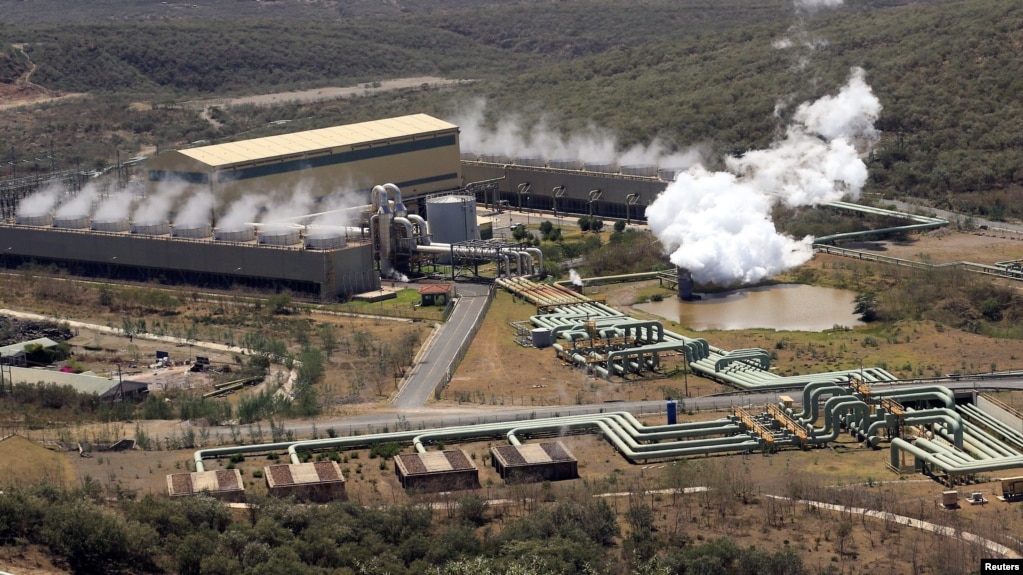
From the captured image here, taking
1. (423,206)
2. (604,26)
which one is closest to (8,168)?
(423,206)

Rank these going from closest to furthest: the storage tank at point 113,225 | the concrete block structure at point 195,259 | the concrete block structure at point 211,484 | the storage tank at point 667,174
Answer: the concrete block structure at point 211,484 < the concrete block structure at point 195,259 < the storage tank at point 113,225 < the storage tank at point 667,174

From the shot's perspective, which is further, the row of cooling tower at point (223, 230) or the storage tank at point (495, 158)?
the storage tank at point (495, 158)


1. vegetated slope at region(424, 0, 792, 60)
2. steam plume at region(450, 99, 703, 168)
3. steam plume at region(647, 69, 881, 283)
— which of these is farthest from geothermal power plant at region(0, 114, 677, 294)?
vegetated slope at region(424, 0, 792, 60)

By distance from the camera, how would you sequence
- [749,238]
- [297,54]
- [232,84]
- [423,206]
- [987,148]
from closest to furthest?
[749,238] < [423,206] < [987,148] < [232,84] < [297,54]

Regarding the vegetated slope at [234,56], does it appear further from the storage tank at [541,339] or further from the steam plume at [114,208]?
the storage tank at [541,339]

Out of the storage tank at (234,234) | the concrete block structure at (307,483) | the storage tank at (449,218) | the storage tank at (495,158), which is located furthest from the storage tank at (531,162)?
the concrete block structure at (307,483)

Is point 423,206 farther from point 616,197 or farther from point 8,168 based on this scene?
point 8,168

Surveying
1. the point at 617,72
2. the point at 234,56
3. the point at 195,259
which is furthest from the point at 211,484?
the point at 234,56
